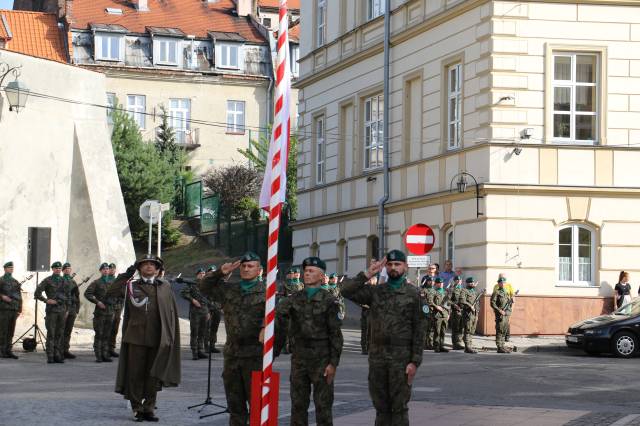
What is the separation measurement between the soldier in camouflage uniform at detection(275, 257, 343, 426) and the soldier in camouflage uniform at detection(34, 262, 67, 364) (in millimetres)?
12753

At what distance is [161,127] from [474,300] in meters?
37.0

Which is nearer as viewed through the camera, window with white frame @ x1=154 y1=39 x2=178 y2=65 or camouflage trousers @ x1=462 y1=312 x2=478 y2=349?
camouflage trousers @ x1=462 y1=312 x2=478 y2=349

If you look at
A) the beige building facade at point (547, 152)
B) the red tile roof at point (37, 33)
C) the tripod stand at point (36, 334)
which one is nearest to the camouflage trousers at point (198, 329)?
the tripod stand at point (36, 334)

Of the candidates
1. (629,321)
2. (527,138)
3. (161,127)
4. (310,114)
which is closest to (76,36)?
(161,127)

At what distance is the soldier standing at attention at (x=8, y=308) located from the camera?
81.5 feet

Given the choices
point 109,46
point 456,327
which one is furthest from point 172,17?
point 456,327

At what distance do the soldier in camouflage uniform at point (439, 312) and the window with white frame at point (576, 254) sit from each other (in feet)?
11.4

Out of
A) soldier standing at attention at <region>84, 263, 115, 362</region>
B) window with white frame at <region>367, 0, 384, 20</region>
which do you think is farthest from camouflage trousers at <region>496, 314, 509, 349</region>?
window with white frame at <region>367, 0, 384, 20</region>

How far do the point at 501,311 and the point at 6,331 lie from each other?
9825 millimetres

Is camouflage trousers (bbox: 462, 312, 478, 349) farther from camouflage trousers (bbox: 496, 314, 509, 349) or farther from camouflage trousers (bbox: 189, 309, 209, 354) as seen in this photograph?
camouflage trousers (bbox: 189, 309, 209, 354)

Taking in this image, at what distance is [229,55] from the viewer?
69.3 m

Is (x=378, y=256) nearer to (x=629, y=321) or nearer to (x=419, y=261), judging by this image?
(x=419, y=261)

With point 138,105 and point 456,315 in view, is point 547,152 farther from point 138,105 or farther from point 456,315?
point 138,105

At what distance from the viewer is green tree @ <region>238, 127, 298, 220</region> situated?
59.9 meters
